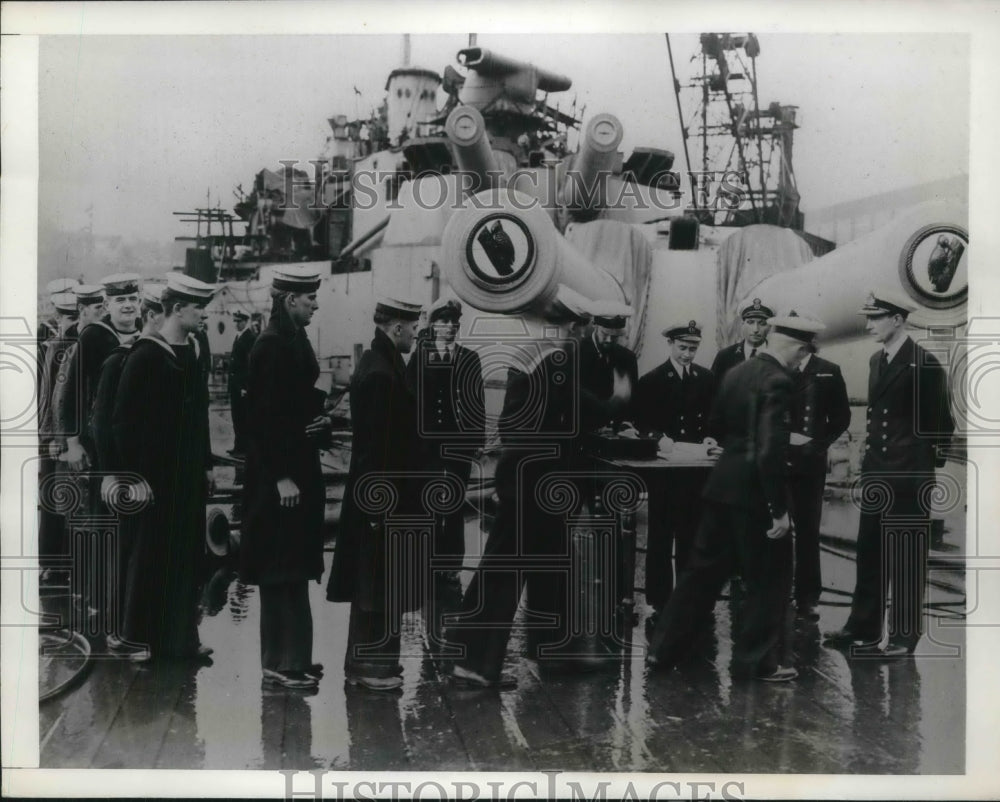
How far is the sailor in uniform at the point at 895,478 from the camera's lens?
4184mm

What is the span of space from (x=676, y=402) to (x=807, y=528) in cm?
76

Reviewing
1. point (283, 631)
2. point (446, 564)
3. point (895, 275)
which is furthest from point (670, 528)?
point (283, 631)

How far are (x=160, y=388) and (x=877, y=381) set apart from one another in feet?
9.74

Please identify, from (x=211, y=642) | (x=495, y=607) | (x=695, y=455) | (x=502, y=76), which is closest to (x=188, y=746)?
(x=211, y=642)

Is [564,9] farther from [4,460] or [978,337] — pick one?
[4,460]

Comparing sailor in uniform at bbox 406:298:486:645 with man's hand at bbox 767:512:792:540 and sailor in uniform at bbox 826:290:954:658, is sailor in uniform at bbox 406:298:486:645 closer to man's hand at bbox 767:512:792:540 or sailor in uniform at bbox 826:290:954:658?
man's hand at bbox 767:512:792:540

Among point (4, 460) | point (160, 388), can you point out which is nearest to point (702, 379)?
point (160, 388)

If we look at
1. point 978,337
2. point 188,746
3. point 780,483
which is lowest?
point 188,746

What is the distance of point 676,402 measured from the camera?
4180mm

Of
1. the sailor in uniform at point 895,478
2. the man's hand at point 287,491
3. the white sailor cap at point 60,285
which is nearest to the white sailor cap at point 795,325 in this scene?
the sailor in uniform at point 895,478

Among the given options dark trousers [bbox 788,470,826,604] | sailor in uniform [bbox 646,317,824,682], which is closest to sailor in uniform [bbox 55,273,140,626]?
sailor in uniform [bbox 646,317,824,682]

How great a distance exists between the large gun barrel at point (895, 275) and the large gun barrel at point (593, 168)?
764 mm

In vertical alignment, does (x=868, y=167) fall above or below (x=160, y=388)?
above

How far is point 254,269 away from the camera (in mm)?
4172
